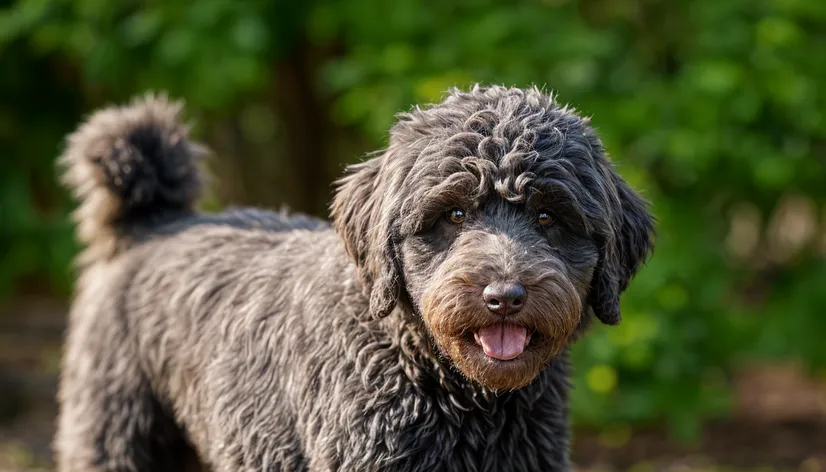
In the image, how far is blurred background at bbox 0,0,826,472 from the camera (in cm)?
745

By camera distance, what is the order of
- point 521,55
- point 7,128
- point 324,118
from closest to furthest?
point 521,55 → point 7,128 → point 324,118

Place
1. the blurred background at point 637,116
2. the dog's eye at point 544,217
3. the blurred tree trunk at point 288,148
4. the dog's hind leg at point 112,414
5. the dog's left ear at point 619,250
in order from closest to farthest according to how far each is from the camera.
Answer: the dog's eye at point 544,217, the dog's left ear at point 619,250, the dog's hind leg at point 112,414, the blurred background at point 637,116, the blurred tree trunk at point 288,148

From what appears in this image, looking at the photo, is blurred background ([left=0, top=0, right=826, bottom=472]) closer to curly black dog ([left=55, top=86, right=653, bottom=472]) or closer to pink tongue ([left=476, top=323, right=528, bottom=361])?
curly black dog ([left=55, top=86, right=653, bottom=472])

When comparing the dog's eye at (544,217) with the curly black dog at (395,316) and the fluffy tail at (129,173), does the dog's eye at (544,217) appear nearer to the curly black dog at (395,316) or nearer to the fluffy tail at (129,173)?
the curly black dog at (395,316)

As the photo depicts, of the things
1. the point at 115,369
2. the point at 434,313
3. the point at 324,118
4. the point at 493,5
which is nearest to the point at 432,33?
the point at 493,5

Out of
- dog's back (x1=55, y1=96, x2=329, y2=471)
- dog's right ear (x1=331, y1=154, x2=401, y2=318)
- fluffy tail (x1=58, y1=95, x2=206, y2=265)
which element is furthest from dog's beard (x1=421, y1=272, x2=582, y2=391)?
fluffy tail (x1=58, y1=95, x2=206, y2=265)

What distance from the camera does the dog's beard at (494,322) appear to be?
3547 mm

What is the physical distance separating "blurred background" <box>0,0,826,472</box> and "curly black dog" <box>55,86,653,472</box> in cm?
297

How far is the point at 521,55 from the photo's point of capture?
24.6 ft

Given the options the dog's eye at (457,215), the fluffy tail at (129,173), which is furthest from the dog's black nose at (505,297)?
the fluffy tail at (129,173)

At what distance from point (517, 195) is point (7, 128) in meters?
7.77

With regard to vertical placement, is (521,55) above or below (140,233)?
above

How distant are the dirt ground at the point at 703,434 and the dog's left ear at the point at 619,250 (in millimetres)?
4107

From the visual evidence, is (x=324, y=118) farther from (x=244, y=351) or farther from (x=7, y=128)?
(x=244, y=351)
